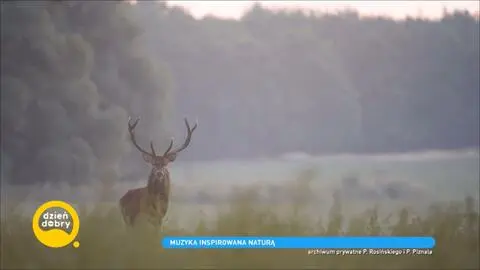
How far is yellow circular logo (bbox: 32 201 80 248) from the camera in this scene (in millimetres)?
1905

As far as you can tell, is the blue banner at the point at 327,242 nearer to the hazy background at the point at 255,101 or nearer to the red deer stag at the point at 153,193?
the hazy background at the point at 255,101

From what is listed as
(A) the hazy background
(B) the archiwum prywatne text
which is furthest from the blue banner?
(A) the hazy background

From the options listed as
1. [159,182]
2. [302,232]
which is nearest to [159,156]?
[159,182]

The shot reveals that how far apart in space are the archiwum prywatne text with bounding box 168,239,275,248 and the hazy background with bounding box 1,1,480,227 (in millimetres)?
112

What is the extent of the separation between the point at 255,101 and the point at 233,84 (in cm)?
11

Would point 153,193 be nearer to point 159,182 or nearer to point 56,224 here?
point 159,182

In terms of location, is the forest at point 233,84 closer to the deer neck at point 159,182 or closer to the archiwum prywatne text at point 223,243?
the deer neck at point 159,182

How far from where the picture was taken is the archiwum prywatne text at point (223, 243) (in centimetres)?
185

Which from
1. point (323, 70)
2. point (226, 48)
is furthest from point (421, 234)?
Result: point (226, 48)

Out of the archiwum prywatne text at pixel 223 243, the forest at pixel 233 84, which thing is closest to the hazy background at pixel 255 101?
the forest at pixel 233 84

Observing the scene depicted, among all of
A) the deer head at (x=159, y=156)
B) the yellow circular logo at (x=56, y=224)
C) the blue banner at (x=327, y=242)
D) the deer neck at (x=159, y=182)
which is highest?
the deer head at (x=159, y=156)

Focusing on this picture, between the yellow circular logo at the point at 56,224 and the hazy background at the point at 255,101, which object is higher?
the hazy background at the point at 255,101

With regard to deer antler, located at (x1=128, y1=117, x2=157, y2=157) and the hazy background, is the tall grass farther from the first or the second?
deer antler, located at (x1=128, y1=117, x2=157, y2=157)

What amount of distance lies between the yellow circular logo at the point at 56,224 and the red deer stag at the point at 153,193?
0.66 feet
